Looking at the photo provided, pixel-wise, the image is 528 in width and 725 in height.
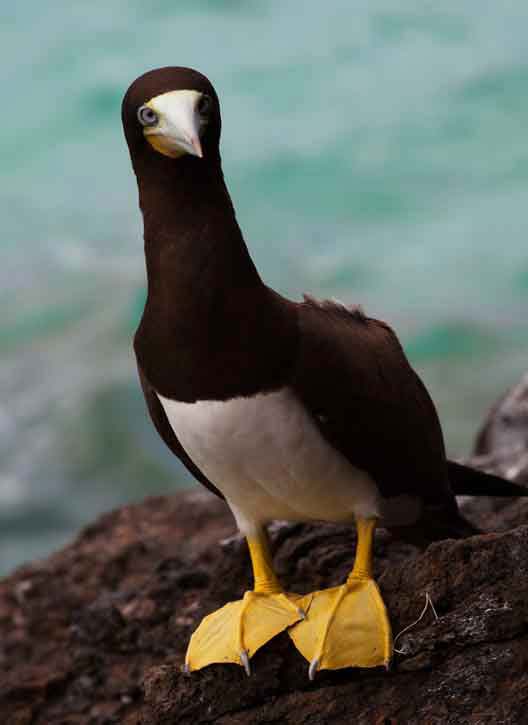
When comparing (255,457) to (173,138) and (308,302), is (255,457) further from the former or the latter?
(173,138)

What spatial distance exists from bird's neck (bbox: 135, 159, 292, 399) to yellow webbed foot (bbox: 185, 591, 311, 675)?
906 millimetres

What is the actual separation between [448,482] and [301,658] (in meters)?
0.92

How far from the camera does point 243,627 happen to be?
464cm

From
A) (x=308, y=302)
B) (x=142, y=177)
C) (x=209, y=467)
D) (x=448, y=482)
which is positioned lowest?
(x=448, y=482)

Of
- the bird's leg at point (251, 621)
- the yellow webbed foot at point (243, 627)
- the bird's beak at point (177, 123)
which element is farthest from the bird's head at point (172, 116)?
the yellow webbed foot at point (243, 627)

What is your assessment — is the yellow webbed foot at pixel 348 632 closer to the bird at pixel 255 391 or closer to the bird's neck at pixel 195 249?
the bird at pixel 255 391

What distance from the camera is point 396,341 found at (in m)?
4.87

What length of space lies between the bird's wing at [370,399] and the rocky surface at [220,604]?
350mm

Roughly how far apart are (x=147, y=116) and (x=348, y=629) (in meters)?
1.81

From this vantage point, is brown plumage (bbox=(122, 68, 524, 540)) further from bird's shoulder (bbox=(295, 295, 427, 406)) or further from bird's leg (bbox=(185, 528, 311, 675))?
bird's leg (bbox=(185, 528, 311, 675))

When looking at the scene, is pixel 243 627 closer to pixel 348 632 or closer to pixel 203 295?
pixel 348 632

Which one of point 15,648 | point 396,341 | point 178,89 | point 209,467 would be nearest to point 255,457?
point 209,467

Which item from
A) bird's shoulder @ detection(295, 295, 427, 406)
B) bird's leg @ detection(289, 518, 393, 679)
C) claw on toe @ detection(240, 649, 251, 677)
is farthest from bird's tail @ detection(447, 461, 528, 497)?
claw on toe @ detection(240, 649, 251, 677)

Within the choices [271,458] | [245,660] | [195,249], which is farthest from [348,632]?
[195,249]
